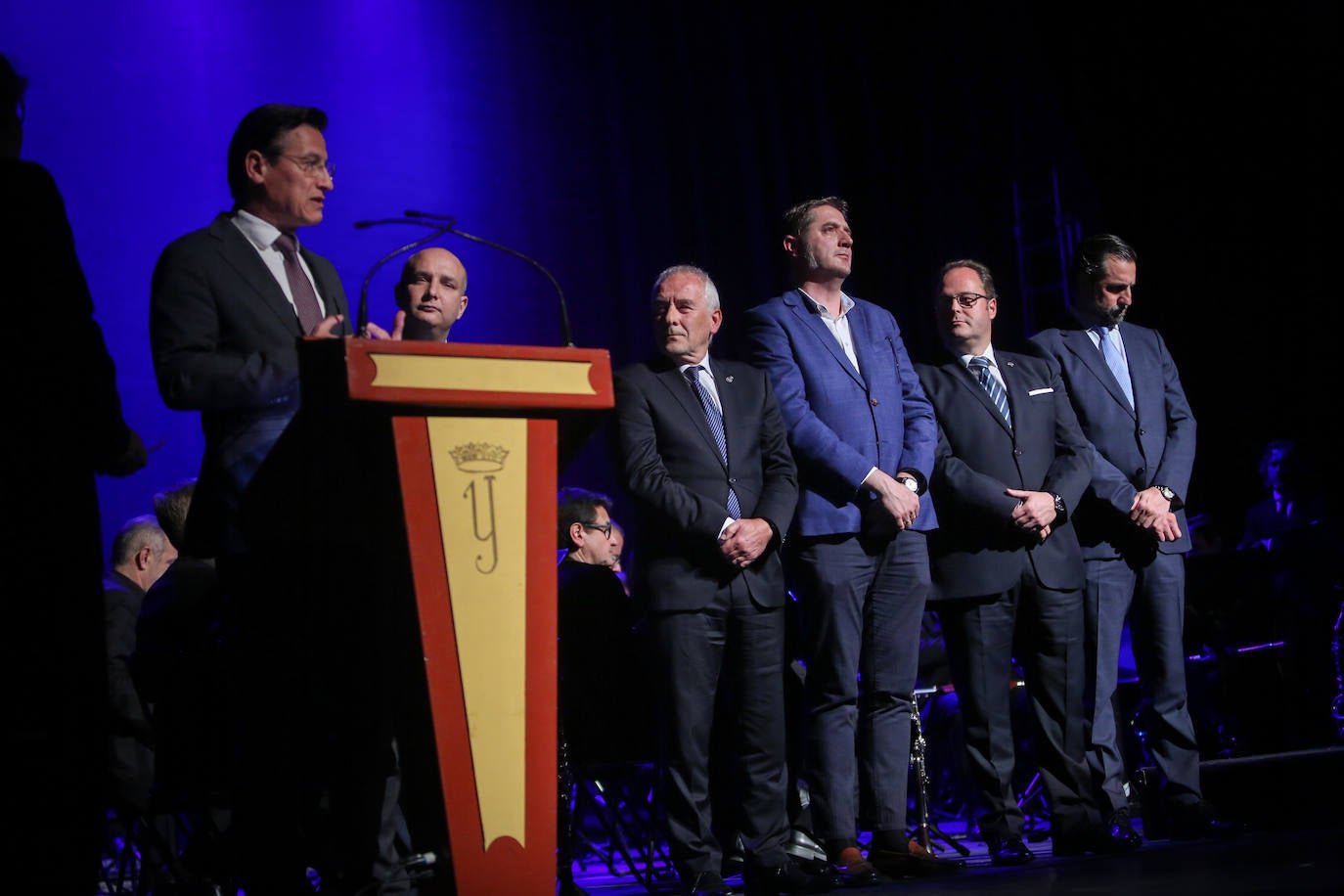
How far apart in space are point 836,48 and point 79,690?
674 centimetres

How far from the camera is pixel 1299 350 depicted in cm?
695

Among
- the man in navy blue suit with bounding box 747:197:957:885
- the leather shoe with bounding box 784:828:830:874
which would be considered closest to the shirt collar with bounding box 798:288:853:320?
the man in navy blue suit with bounding box 747:197:957:885

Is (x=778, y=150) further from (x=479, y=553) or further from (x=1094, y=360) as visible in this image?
(x=479, y=553)

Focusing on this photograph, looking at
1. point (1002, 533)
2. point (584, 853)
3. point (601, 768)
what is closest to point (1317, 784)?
point (1002, 533)

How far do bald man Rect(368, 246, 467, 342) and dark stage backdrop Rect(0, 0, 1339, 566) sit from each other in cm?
285

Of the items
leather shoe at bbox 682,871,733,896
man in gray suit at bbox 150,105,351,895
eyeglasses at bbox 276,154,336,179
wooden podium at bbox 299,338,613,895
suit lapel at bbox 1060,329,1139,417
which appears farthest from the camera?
suit lapel at bbox 1060,329,1139,417

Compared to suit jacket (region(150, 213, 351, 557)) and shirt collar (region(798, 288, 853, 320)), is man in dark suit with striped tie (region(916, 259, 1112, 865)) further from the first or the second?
suit jacket (region(150, 213, 351, 557))

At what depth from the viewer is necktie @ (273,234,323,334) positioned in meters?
2.59

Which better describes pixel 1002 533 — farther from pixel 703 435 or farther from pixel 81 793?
pixel 81 793

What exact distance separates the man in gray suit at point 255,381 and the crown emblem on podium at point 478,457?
36 cm

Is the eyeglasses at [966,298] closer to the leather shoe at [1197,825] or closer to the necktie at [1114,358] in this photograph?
the necktie at [1114,358]

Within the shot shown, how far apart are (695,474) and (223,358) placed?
4.85 feet

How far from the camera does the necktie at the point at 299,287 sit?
102 inches

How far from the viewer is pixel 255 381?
237cm
